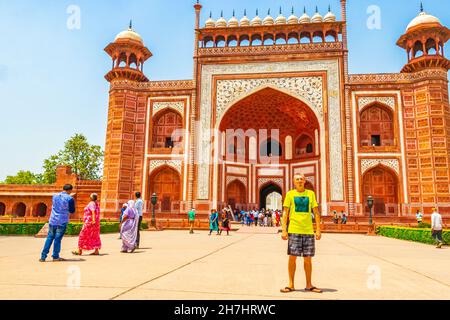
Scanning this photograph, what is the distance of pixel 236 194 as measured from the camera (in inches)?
1042

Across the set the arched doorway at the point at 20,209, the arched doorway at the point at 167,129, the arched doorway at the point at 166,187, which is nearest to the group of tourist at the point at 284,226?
the arched doorway at the point at 166,187

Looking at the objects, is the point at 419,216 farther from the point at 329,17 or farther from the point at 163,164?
the point at 163,164

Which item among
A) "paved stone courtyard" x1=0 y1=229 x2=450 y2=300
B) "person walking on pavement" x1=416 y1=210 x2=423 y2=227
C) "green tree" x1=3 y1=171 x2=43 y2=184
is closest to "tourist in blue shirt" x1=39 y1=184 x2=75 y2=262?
"paved stone courtyard" x1=0 y1=229 x2=450 y2=300

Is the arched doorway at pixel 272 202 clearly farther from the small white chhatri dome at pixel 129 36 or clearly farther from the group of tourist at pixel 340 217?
the small white chhatri dome at pixel 129 36

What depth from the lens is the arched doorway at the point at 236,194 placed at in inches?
1026

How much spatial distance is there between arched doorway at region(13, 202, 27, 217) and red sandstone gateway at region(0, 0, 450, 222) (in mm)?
8373

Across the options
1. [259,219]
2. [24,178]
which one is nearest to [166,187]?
[259,219]

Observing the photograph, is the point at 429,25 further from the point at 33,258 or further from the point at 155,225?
the point at 33,258

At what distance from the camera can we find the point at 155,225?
16.6 meters

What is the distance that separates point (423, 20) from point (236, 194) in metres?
17.0

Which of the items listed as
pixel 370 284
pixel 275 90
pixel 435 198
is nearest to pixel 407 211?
pixel 435 198

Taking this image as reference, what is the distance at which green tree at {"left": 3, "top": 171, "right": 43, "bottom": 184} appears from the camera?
149 feet

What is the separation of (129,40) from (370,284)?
79.4 feet
